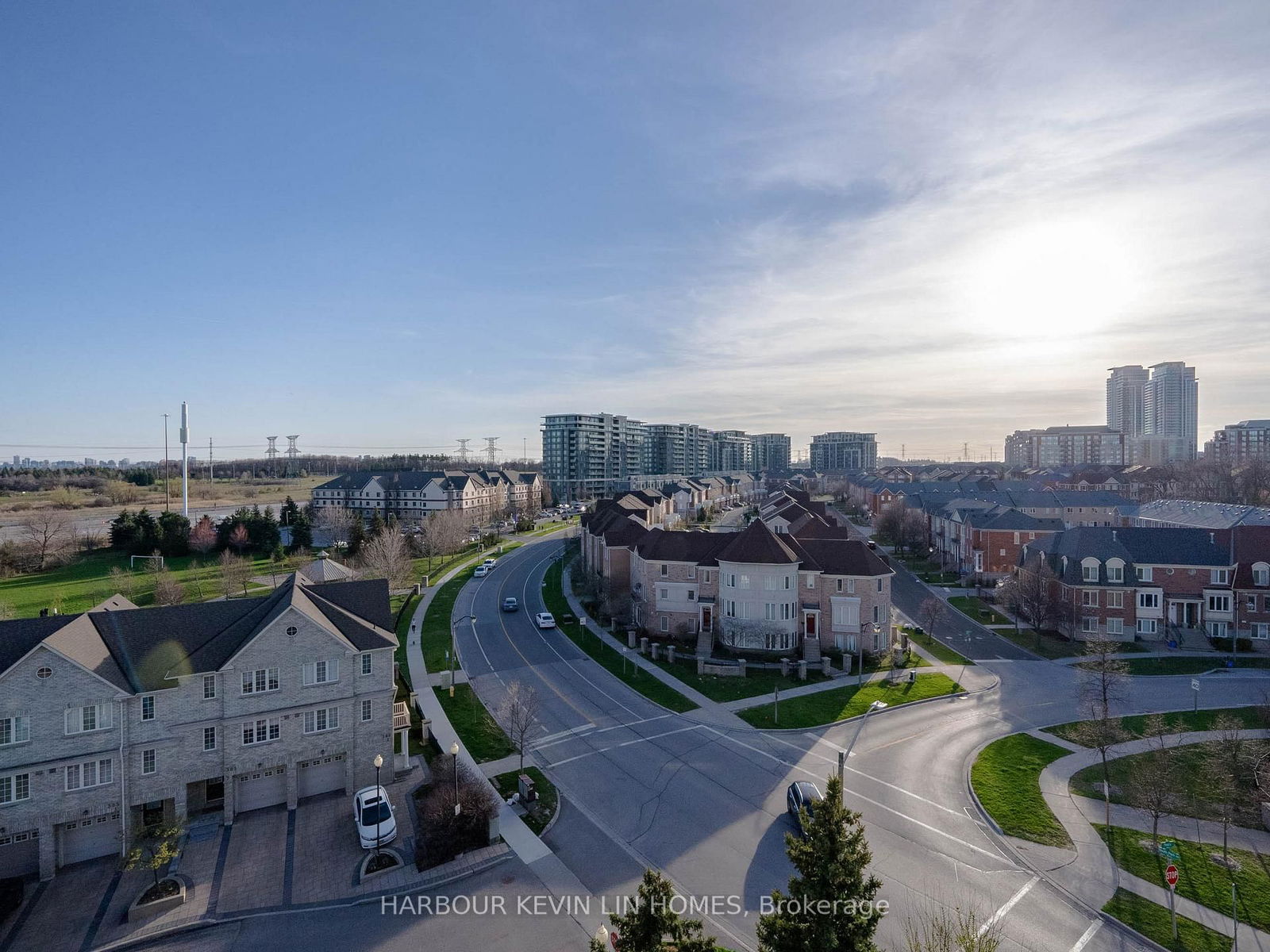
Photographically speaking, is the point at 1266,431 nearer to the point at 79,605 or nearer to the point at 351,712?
the point at 351,712

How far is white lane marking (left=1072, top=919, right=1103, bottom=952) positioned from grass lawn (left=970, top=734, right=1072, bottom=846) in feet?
12.5

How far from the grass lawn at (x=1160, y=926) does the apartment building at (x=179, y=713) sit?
25.9 metres

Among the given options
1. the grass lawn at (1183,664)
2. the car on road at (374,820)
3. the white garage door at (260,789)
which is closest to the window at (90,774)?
the white garage door at (260,789)

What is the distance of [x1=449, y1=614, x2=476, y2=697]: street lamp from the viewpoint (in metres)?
35.2

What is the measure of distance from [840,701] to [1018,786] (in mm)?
9790

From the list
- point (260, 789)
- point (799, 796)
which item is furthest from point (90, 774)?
point (799, 796)

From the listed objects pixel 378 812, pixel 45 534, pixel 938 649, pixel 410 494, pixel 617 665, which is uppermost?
pixel 410 494

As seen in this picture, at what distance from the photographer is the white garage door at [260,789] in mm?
23047

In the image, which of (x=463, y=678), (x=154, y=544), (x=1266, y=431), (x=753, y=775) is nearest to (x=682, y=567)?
(x=463, y=678)

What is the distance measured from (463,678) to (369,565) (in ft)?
87.4

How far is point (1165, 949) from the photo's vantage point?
16.4 metres

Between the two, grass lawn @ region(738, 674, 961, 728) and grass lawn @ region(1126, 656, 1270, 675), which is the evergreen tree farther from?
grass lawn @ region(1126, 656, 1270, 675)

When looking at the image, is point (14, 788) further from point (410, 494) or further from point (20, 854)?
point (410, 494)

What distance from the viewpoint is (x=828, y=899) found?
36.7 ft
